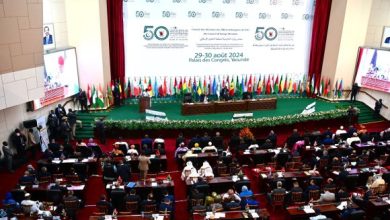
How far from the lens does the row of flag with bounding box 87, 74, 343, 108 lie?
1986 centimetres

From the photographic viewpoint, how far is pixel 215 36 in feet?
69.2

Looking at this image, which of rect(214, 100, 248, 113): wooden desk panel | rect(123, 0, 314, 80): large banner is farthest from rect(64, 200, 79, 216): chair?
rect(123, 0, 314, 80): large banner

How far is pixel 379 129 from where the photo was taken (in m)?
19.0

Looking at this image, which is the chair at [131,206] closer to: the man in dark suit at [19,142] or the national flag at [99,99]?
the man in dark suit at [19,142]

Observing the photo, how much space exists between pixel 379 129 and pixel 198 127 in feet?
33.8

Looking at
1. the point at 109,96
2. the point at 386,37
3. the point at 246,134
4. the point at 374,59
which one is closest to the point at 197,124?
the point at 246,134

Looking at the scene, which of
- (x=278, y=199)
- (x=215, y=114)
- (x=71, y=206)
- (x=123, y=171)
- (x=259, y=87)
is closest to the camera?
(x=71, y=206)

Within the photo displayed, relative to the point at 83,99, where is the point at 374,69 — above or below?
above

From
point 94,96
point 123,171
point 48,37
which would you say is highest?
point 48,37

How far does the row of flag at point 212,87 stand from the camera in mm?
19859

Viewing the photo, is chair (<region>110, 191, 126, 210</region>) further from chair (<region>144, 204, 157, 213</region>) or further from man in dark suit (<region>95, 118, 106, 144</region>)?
man in dark suit (<region>95, 118, 106, 144</region>)

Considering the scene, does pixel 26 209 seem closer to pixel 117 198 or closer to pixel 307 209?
pixel 117 198

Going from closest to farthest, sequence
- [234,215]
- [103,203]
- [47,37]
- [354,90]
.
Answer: [234,215]
[103,203]
[47,37]
[354,90]

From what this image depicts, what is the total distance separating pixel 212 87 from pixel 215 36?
3165mm
